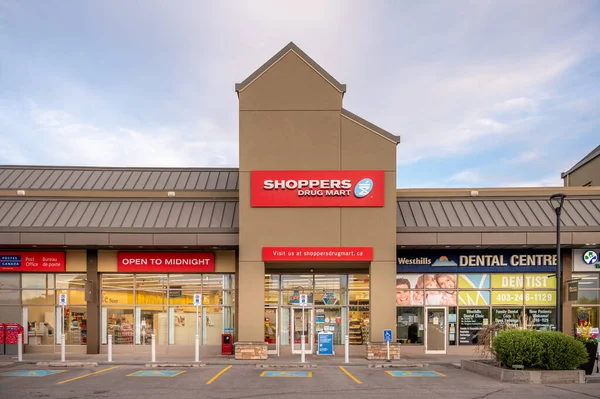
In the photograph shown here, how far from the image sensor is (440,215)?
73.5ft

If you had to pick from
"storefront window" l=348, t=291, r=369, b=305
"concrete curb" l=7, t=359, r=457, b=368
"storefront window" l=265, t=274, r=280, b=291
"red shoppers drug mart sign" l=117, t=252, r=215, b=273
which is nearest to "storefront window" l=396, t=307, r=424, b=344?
"storefront window" l=348, t=291, r=369, b=305

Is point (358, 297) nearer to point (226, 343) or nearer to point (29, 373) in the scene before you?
point (226, 343)

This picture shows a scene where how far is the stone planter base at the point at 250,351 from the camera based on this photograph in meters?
20.3

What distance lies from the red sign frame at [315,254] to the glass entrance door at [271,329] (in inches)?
135

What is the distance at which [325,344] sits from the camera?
854 inches

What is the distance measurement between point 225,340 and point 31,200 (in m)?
11.0

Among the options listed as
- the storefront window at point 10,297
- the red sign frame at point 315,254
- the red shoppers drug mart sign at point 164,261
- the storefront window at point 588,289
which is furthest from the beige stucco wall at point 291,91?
the storefront window at point 588,289

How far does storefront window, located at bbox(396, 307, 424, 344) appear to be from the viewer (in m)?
22.8

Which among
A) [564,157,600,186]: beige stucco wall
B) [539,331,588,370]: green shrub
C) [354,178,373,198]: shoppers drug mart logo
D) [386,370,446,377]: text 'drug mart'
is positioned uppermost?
[564,157,600,186]: beige stucco wall

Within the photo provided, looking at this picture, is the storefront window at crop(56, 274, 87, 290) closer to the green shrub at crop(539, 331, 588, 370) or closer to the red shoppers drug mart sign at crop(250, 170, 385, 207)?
the red shoppers drug mart sign at crop(250, 170, 385, 207)

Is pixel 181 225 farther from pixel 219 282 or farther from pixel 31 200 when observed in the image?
pixel 31 200

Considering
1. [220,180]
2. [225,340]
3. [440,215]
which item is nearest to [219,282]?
[225,340]

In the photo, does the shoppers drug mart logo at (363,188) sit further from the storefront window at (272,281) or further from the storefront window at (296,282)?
the storefront window at (272,281)

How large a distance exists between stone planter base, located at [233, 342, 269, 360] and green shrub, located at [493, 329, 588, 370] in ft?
30.2
